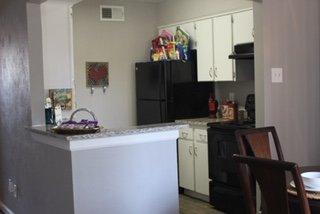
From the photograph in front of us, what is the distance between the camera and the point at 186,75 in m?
5.15

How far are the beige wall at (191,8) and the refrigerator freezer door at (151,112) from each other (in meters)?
1.14

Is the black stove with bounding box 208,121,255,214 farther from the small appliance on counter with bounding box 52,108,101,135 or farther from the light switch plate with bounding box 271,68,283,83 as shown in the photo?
the small appliance on counter with bounding box 52,108,101,135

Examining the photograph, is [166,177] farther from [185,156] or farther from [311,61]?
[185,156]

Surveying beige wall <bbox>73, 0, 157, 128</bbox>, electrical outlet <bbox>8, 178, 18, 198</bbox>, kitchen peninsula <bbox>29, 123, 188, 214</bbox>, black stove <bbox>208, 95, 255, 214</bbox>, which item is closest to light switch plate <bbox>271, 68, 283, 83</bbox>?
black stove <bbox>208, 95, 255, 214</bbox>

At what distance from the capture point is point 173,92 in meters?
5.07

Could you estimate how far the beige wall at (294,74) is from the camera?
338 centimetres

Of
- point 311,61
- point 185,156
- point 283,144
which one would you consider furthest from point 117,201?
point 185,156

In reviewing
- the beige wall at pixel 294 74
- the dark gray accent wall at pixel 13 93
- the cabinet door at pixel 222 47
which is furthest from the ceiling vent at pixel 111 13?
the beige wall at pixel 294 74

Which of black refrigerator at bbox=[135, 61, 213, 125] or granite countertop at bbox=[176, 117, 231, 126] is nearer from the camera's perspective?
granite countertop at bbox=[176, 117, 231, 126]

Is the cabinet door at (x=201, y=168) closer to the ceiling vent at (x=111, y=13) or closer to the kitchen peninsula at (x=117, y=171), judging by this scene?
the kitchen peninsula at (x=117, y=171)

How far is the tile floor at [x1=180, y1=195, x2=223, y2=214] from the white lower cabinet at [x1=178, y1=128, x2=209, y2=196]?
0.12 metres

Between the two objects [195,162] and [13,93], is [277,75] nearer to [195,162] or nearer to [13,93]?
[195,162]

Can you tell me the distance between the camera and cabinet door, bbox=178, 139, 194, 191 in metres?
4.92

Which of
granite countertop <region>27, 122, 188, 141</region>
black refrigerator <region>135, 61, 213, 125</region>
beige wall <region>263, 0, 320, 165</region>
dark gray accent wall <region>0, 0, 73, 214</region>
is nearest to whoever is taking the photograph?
granite countertop <region>27, 122, 188, 141</region>
